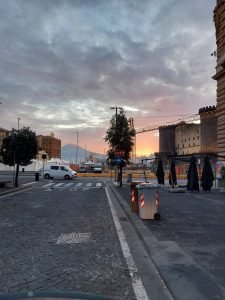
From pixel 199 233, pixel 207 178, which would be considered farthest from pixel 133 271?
pixel 207 178

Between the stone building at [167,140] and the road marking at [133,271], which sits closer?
the road marking at [133,271]

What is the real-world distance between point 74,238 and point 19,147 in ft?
82.4

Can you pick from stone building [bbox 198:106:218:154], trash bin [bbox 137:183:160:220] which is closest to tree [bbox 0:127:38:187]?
trash bin [bbox 137:183:160:220]

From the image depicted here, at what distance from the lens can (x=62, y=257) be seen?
815 cm

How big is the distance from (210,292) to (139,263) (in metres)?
2.22

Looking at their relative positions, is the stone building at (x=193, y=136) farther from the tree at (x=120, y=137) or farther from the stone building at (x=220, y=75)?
the stone building at (x=220, y=75)

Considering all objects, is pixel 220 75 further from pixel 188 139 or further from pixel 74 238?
pixel 188 139

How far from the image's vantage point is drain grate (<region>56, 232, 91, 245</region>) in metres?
9.89

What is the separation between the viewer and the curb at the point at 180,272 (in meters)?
5.65

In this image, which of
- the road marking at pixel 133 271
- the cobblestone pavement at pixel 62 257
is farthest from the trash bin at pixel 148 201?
the road marking at pixel 133 271

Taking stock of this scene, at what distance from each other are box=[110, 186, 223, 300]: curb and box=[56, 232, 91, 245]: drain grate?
1.49 metres

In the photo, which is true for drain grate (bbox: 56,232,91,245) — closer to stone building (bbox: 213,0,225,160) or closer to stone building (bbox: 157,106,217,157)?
stone building (bbox: 213,0,225,160)

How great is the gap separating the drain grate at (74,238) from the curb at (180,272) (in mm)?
1493

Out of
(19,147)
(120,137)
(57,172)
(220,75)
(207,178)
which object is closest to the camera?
(207,178)
